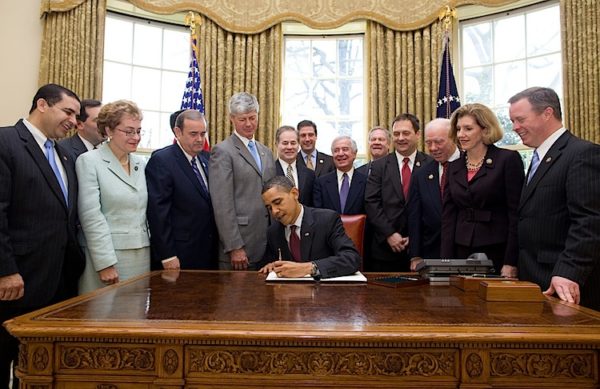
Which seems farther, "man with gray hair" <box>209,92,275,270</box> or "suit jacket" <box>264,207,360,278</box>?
"man with gray hair" <box>209,92,275,270</box>

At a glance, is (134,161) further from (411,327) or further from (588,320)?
(588,320)

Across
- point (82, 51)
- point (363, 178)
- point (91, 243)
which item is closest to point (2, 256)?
point (91, 243)

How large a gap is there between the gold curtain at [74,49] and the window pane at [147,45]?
727mm

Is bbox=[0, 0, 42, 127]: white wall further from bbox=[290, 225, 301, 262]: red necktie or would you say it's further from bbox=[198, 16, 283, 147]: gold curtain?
bbox=[290, 225, 301, 262]: red necktie

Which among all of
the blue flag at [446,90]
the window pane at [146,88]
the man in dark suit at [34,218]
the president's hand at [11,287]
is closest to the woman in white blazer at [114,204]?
the man in dark suit at [34,218]

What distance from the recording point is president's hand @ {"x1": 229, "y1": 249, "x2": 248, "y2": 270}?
318cm

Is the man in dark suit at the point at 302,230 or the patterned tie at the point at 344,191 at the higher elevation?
the patterned tie at the point at 344,191

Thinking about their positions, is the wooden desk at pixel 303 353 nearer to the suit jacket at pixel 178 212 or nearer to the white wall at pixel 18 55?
the suit jacket at pixel 178 212

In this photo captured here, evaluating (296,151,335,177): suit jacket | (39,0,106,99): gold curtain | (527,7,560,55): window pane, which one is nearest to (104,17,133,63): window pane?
(39,0,106,99): gold curtain

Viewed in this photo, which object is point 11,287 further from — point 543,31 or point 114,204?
point 543,31

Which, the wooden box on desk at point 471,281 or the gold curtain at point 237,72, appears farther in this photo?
the gold curtain at point 237,72

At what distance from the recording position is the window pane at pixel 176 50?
6961 mm

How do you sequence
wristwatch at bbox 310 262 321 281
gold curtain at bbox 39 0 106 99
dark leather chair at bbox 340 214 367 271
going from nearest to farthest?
wristwatch at bbox 310 262 321 281, dark leather chair at bbox 340 214 367 271, gold curtain at bbox 39 0 106 99

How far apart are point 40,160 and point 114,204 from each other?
434 millimetres
